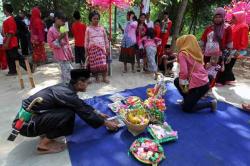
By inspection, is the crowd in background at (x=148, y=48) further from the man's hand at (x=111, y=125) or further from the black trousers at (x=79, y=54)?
the man's hand at (x=111, y=125)

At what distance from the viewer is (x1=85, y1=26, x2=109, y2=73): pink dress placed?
191 inches

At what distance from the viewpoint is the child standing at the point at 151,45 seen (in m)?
5.69

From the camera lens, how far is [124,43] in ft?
19.0

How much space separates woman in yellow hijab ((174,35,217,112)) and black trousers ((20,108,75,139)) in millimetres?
1700

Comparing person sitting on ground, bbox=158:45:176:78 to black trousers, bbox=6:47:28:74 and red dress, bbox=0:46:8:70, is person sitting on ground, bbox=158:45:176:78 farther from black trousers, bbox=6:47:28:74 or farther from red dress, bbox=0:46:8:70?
red dress, bbox=0:46:8:70

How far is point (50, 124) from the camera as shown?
2754mm

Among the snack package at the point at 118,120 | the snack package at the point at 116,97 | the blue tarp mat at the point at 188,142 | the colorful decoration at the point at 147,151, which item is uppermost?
the snack package at the point at 116,97

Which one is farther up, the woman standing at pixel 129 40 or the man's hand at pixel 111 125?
the woman standing at pixel 129 40

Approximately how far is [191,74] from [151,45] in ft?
7.12

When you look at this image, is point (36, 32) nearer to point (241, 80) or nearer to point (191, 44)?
point (191, 44)

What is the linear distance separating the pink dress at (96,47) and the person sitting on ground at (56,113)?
210 cm

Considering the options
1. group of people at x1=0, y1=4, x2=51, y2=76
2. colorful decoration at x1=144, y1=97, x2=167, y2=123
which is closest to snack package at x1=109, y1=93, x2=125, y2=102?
colorful decoration at x1=144, y1=97, x2=167, y2=123

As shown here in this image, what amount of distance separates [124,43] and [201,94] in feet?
8.36

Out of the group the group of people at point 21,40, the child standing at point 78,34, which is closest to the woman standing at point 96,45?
the child standing at point 78,34
